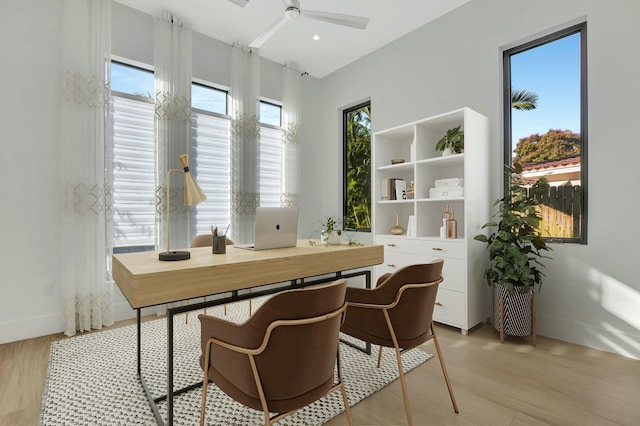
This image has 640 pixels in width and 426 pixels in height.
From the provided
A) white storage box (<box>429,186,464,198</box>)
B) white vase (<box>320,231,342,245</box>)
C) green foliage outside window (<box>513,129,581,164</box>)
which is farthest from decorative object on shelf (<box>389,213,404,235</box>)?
white vase (<box>320,231,342,245</box>)

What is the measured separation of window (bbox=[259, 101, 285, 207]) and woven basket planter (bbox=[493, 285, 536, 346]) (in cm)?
307

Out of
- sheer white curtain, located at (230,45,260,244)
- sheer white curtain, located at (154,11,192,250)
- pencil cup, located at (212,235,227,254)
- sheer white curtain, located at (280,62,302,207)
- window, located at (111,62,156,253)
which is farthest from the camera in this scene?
sheer white curtain, located at (280,62,302,207)

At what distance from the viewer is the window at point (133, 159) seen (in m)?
3.44

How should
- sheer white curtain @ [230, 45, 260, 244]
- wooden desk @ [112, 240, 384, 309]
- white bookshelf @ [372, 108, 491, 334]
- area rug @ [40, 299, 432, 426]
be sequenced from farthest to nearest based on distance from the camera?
1. sheer white curtain @ [230, 45, 260, 244]
2. white bookshelf @ [372, 108, 491, 334]
3. area rug @ [40, 299, 432, 426]
4. wooden desk @ [112, 240, 384, 309]

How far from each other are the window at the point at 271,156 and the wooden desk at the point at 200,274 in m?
2.61

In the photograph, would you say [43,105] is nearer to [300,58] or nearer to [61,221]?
[61,221]

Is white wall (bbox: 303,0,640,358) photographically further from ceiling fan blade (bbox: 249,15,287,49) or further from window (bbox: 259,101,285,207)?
window (bbox: 259,101,285,207)

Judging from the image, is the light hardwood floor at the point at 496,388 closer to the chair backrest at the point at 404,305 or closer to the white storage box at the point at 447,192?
the chair backrest at the point at 404,305

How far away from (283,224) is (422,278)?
0.97 m

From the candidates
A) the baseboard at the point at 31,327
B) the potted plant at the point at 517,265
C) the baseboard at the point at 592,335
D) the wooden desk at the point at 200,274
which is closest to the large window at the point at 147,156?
the baseboard at the point at 31,327

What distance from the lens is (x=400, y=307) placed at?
1753mm

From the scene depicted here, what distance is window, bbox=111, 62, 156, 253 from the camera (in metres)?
3.44

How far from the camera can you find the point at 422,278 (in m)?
1.75

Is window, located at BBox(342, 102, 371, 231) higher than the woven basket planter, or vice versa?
window, located at BBox(342, 102, 371, 231)
